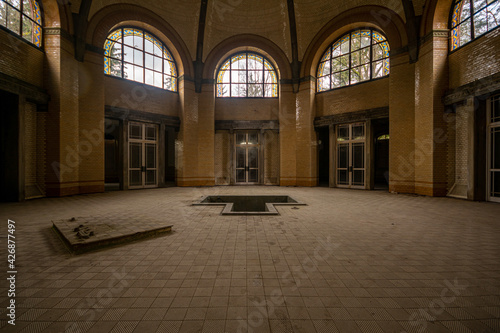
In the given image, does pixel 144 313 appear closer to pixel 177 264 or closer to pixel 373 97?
pixel 177 264

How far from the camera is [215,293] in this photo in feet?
7.72

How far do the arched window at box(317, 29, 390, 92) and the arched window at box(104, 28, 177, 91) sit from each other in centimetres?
928

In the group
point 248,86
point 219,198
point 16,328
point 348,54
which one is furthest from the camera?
point 248,86

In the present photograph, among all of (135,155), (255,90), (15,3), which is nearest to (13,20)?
(15,3)

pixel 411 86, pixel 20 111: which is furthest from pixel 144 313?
pixel 411 86

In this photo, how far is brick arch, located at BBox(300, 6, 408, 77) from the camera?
33.2ft

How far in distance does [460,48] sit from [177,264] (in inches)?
485

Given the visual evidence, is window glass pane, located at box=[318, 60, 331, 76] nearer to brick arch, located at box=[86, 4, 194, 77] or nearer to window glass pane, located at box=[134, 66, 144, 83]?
brick arch, located at box=[86, 4, 194, 77]

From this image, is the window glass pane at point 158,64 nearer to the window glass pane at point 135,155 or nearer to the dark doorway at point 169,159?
the window glass pane at point 135,155

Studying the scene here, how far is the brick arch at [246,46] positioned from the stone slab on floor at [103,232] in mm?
10936

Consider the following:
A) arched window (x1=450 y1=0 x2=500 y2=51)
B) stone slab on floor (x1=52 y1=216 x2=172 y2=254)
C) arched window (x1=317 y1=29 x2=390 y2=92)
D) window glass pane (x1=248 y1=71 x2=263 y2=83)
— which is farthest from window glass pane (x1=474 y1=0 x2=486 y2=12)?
stone slab on floor (x1=52 y1=216 x2=172 y2=254)

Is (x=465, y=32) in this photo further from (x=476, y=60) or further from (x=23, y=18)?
(x=23, y=18)

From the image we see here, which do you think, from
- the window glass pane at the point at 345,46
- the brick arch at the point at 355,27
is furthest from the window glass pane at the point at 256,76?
the window glass pane at the point at 345,46

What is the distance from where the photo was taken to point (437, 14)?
8.84m
